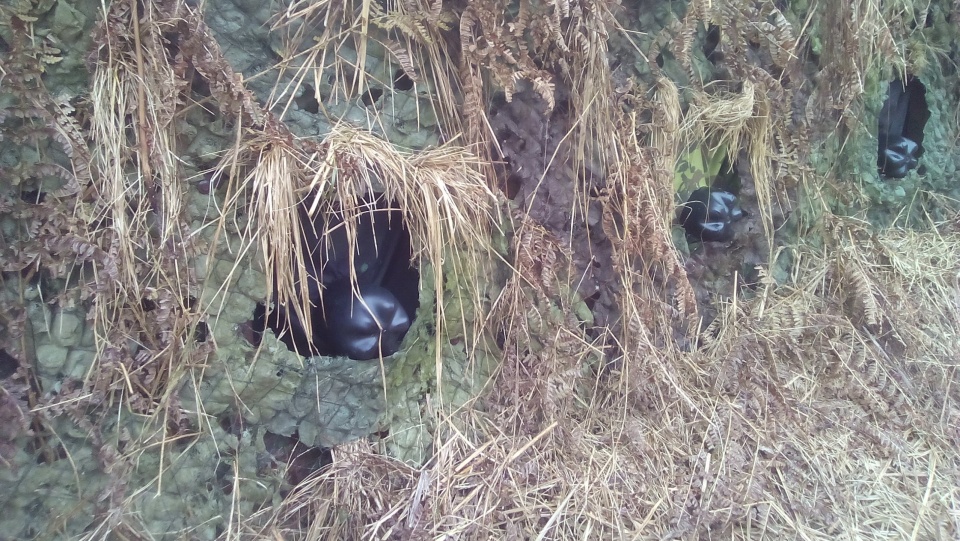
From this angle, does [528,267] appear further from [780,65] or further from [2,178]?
[780,65]

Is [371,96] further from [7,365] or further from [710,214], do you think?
[710,214]

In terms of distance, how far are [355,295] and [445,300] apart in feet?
0.90

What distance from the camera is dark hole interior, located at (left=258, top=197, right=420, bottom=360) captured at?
1.83m

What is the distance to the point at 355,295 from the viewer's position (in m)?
1.91

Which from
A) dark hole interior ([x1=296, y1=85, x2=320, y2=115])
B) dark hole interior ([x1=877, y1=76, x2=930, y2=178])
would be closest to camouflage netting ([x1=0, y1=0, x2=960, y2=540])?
dark hole interior ([x1=296, y1=85, x2=320, y2=115])

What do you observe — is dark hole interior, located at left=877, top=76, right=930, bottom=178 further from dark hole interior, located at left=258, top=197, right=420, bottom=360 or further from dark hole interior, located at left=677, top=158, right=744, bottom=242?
dark hole interior, located at left=258, top=197, right=420, bottom=360

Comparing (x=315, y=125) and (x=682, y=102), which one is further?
(x=682, y=102)

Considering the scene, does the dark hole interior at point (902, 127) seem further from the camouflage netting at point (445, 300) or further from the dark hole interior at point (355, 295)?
the dark hole interior at point (355, 295)

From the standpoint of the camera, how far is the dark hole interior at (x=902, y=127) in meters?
3.49

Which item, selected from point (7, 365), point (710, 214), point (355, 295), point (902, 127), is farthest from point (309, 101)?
point (902, 127)

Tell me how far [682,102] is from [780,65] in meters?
0.54

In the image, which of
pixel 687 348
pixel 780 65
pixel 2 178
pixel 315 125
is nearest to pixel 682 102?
pixel 780 65

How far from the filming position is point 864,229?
3.01 metres

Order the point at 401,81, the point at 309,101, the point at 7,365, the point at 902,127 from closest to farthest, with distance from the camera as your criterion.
→ the point at 7,365, the point at 309,101, the point at 401,81, the point at 902,127
